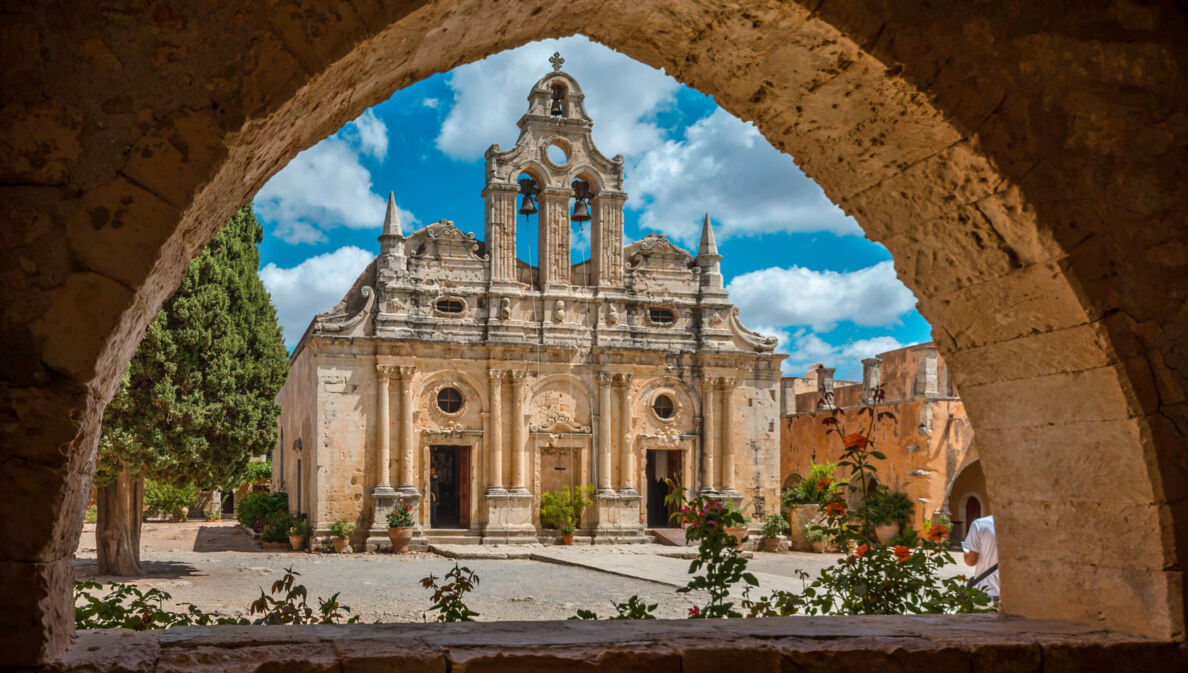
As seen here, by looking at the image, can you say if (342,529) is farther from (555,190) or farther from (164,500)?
(164,500)

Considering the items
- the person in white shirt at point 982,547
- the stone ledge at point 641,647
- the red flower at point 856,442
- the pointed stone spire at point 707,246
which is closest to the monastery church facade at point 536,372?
the pointed stone spire at point 707,246

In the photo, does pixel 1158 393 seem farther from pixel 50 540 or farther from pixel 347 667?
pixel 50 540

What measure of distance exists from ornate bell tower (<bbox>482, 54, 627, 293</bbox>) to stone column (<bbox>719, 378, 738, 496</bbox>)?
142 inches

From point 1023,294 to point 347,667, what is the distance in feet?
7.11

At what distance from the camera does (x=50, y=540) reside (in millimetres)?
1922

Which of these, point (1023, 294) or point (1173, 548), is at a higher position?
A: point (1023, 294)

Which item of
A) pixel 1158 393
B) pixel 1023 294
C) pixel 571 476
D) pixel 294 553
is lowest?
pixel 294 553

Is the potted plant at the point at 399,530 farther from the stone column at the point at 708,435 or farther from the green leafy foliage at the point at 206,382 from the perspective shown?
the stone column at the point at 708,435

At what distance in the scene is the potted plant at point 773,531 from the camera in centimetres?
2147

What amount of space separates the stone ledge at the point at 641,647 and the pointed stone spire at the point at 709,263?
20.2 m

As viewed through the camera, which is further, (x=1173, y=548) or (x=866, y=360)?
(x=866, y=360)

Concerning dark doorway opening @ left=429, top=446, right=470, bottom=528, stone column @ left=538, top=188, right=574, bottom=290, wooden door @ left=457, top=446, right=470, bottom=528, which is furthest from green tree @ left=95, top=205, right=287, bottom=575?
dark doorway opening @ left=429, top=446, right=470, bottom=528

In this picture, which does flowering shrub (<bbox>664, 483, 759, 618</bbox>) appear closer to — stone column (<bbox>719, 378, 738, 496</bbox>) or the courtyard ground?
the courtyard ground

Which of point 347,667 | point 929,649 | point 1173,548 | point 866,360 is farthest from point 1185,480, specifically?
point 866,360
